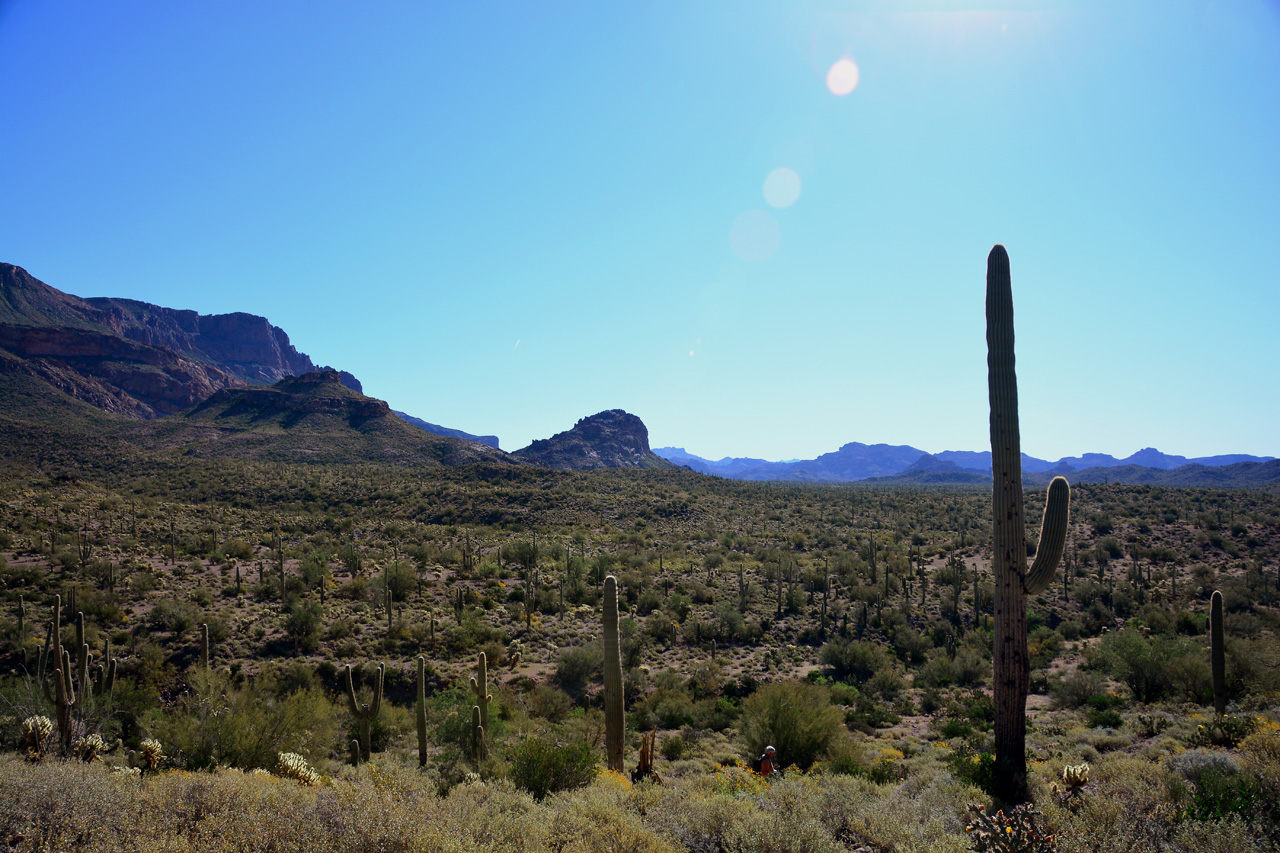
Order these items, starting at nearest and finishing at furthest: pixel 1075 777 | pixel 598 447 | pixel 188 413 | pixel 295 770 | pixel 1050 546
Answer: pixel 1075 777, pixel 1050 546, pixel 295 770, pixel 188 413, pixel 598 447

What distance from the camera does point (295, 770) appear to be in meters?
9.10

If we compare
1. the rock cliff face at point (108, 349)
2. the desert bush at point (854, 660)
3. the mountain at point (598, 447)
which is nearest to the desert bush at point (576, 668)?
the desert bush at point (854, 660)

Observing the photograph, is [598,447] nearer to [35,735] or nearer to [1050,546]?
[35,735]

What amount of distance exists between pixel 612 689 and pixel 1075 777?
258 inches

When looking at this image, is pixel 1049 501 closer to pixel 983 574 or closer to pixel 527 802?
pixel 527 802

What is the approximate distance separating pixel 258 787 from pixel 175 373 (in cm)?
13381

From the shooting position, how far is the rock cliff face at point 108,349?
273 ft

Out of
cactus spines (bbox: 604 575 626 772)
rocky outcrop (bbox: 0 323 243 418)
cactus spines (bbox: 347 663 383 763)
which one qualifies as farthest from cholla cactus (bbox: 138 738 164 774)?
rocky outcrop (bbox: 0 323 243 418)

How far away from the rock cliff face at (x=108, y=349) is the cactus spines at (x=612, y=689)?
301 feet

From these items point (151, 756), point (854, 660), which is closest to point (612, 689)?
point (151, 756)

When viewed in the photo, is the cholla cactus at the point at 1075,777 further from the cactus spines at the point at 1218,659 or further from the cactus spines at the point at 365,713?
the cactus spines at the point at 365,713

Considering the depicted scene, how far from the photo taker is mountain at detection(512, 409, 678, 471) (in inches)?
3858

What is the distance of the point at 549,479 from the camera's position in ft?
184

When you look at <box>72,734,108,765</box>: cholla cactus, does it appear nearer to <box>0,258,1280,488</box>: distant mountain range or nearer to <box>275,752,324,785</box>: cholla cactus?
<box>275,752,324,785</box>: cholla cactus
